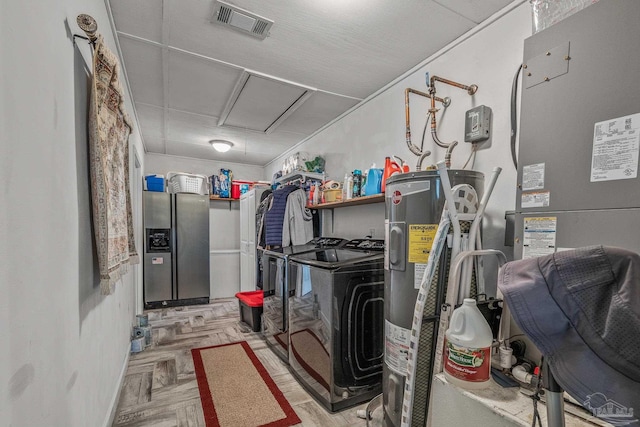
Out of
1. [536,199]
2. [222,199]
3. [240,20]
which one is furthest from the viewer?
[222,199]

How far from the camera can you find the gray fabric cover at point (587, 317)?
510 mm

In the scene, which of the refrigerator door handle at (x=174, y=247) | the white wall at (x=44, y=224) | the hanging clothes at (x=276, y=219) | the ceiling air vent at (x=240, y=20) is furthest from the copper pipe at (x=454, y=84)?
the refrigerator door handle at (x=174, y=247)

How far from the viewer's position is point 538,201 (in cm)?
109

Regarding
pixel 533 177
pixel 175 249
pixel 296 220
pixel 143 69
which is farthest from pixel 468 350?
pixel 175 249

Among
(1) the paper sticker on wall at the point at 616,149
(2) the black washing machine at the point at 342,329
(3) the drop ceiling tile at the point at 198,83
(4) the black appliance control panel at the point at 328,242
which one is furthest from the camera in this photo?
(4) the black appliance control panel at the point at 328,242

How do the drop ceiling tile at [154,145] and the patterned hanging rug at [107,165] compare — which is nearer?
the patterned hanging rug at [107,165]

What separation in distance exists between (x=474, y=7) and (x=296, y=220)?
258 cm

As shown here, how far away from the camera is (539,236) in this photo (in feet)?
3.55

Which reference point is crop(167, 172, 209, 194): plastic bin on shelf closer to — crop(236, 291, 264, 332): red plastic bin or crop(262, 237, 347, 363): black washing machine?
crop(236, 291, 264, 332): red plastic bin

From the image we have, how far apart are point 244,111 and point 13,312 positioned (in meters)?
2.85

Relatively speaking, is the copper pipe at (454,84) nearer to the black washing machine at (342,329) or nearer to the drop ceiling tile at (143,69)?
the black washing machine at (342,329)

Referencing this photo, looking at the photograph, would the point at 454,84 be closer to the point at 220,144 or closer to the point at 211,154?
the point at 220,144

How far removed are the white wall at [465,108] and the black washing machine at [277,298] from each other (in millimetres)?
811

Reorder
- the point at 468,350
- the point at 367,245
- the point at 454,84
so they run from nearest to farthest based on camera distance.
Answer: the point at 468,350 → the point at 454,84 → the point at 367,245
